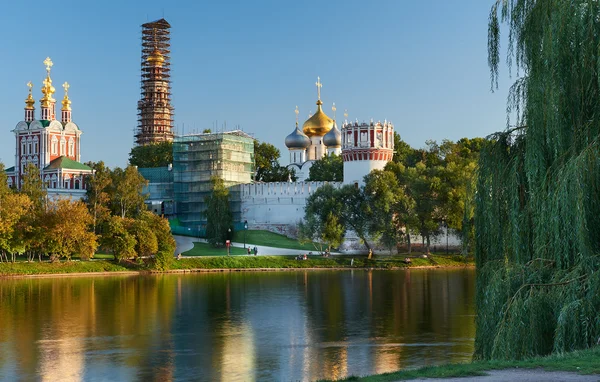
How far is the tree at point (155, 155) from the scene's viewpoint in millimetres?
87375

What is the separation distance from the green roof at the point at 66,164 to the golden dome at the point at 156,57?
2512 cm

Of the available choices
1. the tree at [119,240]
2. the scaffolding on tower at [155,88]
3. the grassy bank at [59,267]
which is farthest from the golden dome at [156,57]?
the grassy bank at [59,267]

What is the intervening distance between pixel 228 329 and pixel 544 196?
1458cm

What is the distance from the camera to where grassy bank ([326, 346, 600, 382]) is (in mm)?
9789

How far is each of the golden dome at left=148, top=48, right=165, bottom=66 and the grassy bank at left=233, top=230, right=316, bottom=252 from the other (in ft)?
120

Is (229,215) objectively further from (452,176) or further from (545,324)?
(545,324)

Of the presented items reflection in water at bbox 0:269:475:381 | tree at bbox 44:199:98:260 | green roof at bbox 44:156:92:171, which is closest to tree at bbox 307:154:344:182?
green roof at bbox 44:156:92:171

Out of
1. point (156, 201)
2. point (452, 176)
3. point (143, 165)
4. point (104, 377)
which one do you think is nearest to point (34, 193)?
point (156, 201)

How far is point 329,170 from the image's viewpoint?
246 feet

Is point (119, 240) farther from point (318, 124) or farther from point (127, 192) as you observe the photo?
point (318, 124)

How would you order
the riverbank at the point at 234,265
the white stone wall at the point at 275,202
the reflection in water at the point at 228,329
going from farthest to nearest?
1. the white stone wall at the point at 275,202
2. the riverbank at the point at 234,265
3. the reflection in water at the point at 228,329

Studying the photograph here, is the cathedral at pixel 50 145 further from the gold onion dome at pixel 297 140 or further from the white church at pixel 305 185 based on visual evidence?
the gold onion dome at pixel 297 140

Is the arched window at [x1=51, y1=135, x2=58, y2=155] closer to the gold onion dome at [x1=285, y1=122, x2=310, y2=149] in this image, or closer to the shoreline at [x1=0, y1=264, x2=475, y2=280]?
the gold onion dome at [x1=285, y1=122, x2=310, y2=149]

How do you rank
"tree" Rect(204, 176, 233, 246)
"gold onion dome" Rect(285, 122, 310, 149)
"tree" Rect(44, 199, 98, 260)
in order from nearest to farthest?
"tree" Rect(44, 199, 98, 260) → "tree" Rect(204, 176, 233, 246) → "gold onion dome" Rect(285, 122, 310, 149)
